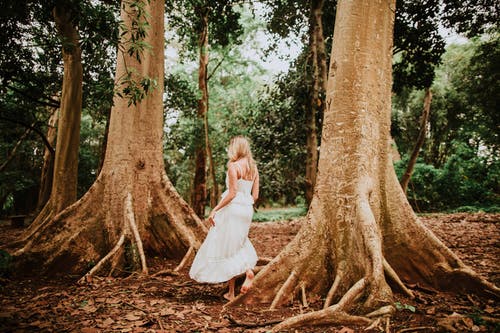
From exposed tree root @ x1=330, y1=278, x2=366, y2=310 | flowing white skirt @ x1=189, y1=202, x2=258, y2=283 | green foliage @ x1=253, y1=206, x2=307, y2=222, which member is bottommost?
green foliage @ x1=253, y1=206, x2=307, y2=222

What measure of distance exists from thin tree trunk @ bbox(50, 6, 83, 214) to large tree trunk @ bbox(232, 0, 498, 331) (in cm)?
609

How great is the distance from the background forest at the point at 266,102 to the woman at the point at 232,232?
6.98 ft

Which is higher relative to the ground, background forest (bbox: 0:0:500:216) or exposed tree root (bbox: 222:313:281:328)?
background forest (bbox: 0:0:500:216)

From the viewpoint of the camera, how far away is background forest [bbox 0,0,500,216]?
30.0ft

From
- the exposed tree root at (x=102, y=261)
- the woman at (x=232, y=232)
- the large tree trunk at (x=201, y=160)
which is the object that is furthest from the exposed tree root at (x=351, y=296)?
the large tree trunk at (x=201, y=160)

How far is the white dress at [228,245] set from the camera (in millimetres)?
4117

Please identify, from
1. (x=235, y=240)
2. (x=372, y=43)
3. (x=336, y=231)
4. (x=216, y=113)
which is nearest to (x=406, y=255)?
(x=336, y=231)

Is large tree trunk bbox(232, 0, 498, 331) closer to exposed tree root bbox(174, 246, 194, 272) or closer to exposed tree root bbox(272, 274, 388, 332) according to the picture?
exposed tree root bbox(272, 274, 388, 332)

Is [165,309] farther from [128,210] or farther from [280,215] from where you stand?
[280,215]

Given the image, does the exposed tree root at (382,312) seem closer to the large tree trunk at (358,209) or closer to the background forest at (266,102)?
the large tree trunk at (358,209)

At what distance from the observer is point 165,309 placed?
376 centimetres

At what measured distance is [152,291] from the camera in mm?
4441

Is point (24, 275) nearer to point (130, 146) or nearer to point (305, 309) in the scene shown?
point (130, 146)

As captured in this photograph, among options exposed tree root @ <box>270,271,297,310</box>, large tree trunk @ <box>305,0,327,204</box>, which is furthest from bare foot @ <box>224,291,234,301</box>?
large tree trunk @ <box>305,0,327,204</box>
